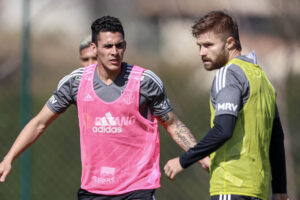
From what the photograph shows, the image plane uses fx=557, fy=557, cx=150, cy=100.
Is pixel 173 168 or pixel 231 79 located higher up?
pixel 231 79

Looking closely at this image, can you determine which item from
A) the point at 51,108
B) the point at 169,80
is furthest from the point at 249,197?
the point at 169,80

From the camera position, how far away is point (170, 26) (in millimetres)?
7355

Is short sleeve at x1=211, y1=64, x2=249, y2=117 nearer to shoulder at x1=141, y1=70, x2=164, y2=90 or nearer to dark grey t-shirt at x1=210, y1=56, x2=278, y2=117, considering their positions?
dark grey t-shirt at x1=210, y1=56, x2=278, y2=117

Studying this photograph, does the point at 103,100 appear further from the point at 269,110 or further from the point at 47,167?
the point at 47,167

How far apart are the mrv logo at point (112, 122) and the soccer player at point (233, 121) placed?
90 centimetres

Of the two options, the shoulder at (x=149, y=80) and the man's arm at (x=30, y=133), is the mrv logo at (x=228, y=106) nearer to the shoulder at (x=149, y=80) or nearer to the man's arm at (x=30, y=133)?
the shoulder at (x=149, y=80)

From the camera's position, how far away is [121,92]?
398 cm

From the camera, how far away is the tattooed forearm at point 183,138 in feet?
13.3

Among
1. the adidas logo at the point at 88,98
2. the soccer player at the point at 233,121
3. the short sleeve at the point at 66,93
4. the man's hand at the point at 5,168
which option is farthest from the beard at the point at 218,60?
the man's hand at the point at 5,168

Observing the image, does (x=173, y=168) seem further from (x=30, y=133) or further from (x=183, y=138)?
(x=30, y=133)

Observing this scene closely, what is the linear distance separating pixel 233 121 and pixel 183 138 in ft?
3.68

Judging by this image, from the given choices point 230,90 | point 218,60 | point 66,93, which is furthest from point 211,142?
point 66,93

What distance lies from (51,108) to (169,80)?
124 inches

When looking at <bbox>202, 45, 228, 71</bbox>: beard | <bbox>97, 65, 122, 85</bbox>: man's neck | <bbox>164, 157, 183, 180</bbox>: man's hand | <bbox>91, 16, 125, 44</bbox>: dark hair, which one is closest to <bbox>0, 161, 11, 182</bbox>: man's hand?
<bbox>97, 65, 122, 85</bbox>: man's neck
